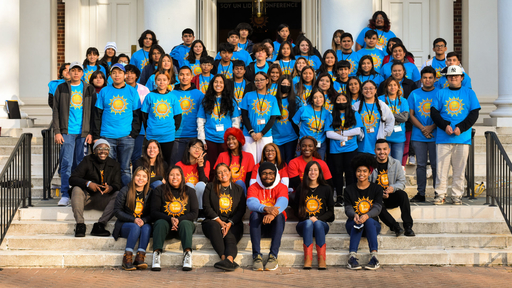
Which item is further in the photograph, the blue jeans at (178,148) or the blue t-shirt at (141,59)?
the blue t-shirt at (141,59)

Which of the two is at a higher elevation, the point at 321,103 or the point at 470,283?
the point at 321,103

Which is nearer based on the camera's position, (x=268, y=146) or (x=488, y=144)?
(x=268, y=146)

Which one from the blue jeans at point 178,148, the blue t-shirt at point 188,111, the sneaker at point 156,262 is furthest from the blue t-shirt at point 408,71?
the sneaker at point 156,262

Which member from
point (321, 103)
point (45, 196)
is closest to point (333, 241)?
point (321, 103)

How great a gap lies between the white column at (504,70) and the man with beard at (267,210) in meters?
5.30

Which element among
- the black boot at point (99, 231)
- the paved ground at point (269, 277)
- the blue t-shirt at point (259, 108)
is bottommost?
the paved ground at point (269, 277)

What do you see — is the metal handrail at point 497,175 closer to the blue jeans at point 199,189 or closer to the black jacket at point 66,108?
the blue jeans at point 199,189

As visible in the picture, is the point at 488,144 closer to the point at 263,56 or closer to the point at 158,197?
the point at 263,56

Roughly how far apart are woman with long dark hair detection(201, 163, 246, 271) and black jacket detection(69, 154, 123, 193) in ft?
4.34

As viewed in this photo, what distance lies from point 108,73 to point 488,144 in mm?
6034

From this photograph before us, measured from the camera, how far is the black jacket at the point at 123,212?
7312 millimetres

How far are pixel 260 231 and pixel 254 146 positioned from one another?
162 cm

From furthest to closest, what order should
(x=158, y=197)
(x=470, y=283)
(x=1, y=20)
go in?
(x=1, y=20) → (x=158, y=197) → (x=470, y=283)

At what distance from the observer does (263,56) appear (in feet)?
31.3
